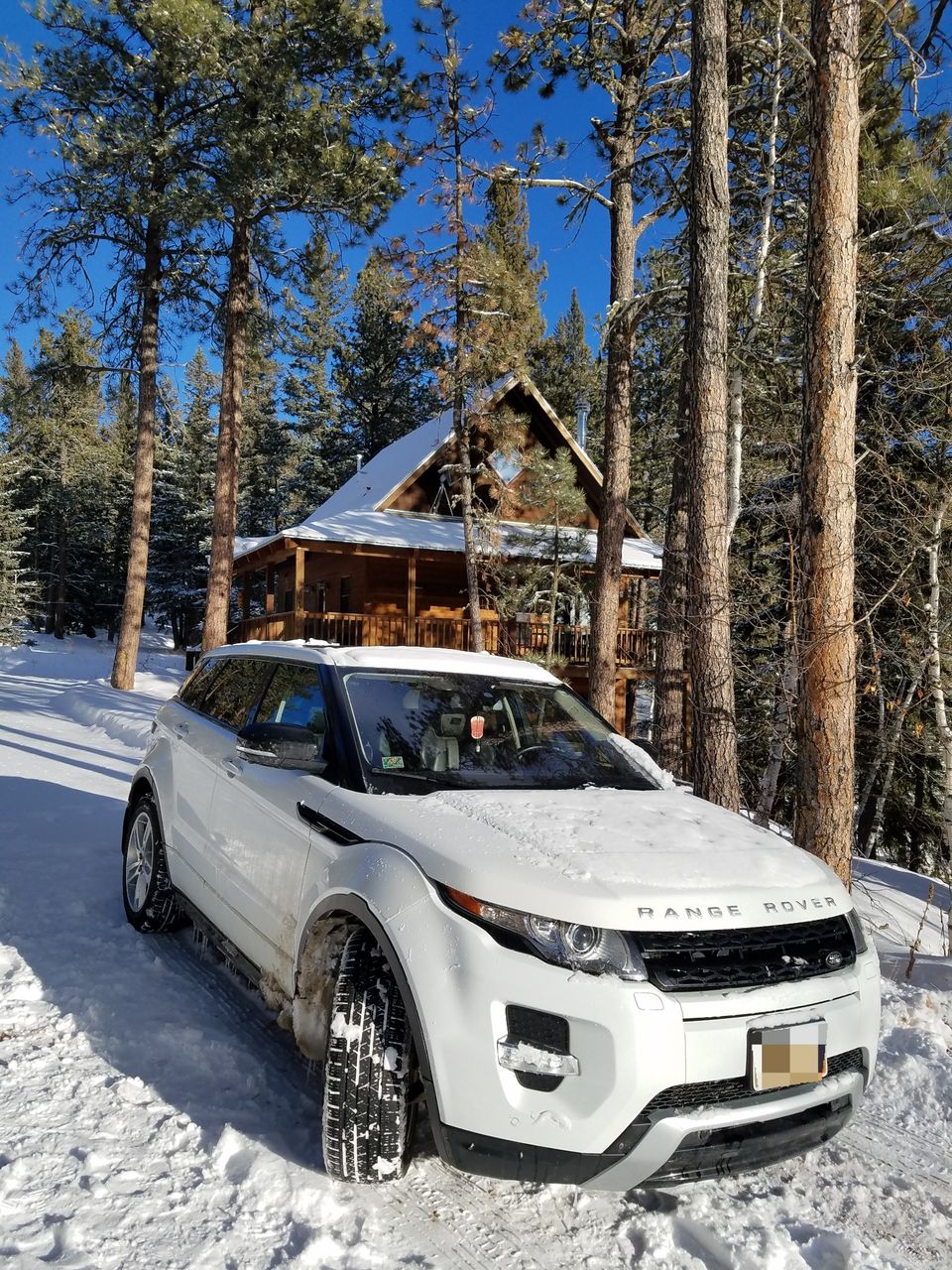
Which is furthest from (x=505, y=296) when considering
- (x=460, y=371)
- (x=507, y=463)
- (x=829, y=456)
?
(x=829, y=456)

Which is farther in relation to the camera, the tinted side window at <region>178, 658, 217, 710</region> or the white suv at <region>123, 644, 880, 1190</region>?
the tinted side window at <region>178, 658, 217, 710</region>

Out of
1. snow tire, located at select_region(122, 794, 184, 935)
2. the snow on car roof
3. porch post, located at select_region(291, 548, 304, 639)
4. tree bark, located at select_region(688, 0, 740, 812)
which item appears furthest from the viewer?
porch post, located at select_region(291, 548, 304, 639)

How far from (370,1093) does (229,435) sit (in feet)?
58.7

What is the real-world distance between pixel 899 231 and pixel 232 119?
12498mm

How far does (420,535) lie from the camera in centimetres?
2052

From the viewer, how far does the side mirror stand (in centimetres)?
328

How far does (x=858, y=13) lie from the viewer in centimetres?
626

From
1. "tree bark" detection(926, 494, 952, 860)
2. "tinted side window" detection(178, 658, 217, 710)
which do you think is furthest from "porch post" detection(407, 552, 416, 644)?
"tinted side window" detection(178, 658, 217, 710)

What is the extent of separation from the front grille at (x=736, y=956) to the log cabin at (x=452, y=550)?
49.8ft

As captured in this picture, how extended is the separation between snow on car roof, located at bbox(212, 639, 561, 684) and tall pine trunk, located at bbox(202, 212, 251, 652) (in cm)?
1471

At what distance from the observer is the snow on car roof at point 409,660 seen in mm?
3818

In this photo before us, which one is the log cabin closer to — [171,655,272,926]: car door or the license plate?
[171,655,272,926]: car door

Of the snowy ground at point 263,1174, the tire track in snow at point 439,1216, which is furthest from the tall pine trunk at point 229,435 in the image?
the tire track in snow at point 439,1216

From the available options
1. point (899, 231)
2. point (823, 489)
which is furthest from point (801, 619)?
point (899, 231)
